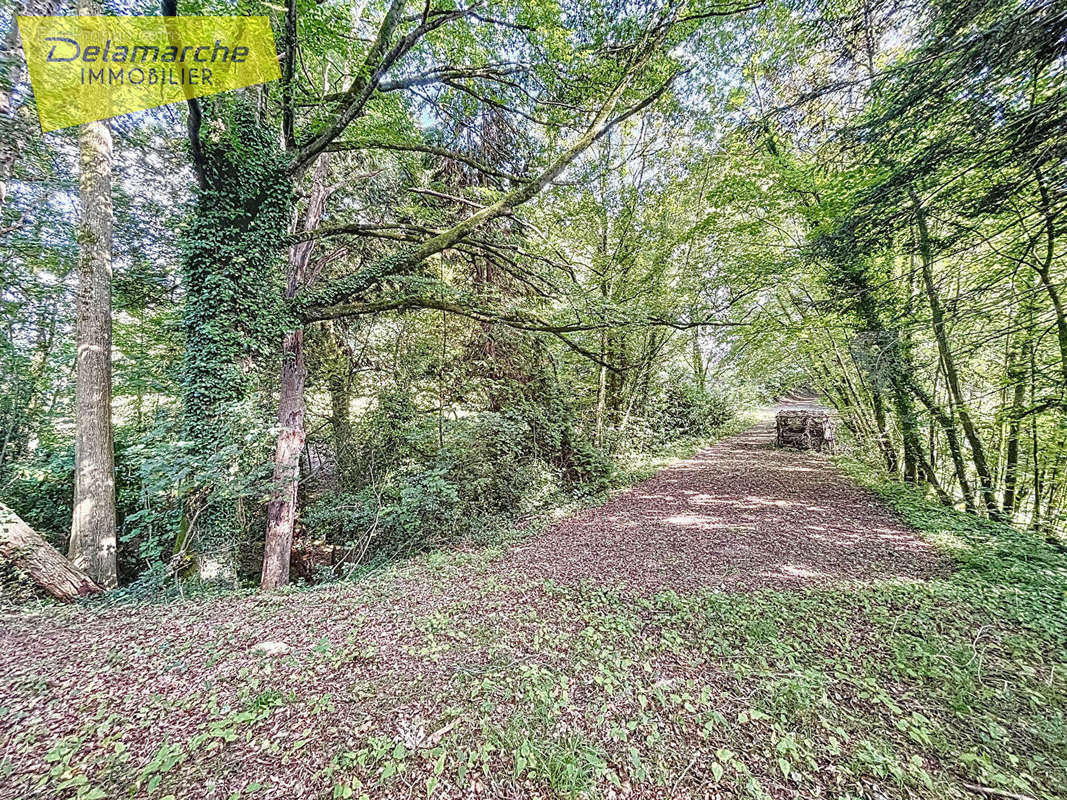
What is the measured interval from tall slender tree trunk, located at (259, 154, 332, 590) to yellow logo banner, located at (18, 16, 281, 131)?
73.8 inches

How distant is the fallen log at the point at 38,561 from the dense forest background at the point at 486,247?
63 centimetres

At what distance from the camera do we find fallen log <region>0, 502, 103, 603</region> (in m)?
3.71

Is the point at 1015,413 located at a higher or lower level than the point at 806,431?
higher

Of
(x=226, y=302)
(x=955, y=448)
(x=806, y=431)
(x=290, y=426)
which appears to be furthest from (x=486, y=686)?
(x=806, y=431)

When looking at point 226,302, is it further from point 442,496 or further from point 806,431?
point 806,431

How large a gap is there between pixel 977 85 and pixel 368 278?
20.5 ft

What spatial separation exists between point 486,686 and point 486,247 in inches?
206

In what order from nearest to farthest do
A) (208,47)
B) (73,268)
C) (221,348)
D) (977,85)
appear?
(977,85), (208,47), (221,348), (73,268)

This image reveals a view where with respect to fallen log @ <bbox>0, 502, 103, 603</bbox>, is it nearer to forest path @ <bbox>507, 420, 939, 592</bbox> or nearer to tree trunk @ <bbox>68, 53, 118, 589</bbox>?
tree trunk @ <bbox>68, 53, 118, 589</bbox>

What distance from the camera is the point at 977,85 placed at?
288 centimetres

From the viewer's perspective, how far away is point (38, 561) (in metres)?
3.79

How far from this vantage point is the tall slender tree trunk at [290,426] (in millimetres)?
5055

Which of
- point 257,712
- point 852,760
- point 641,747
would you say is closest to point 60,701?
point 257,712

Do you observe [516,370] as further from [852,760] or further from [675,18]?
[852,760]
